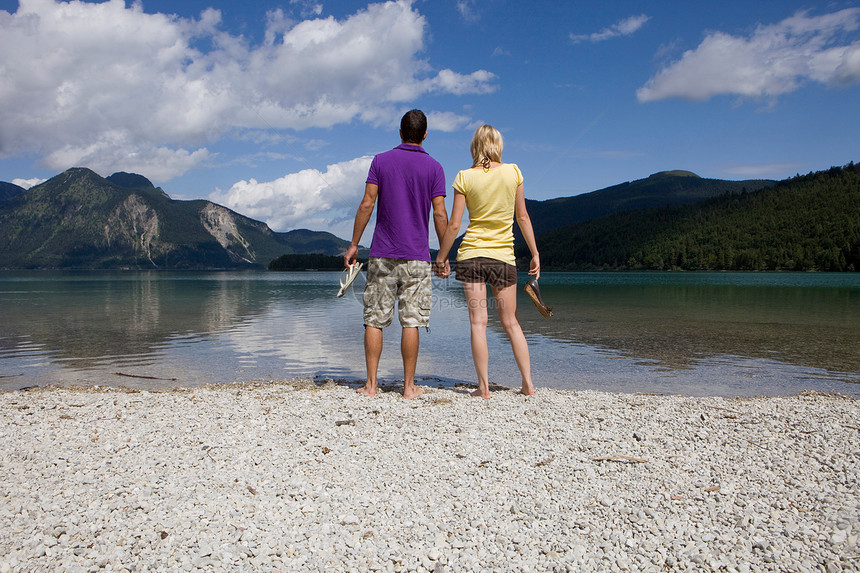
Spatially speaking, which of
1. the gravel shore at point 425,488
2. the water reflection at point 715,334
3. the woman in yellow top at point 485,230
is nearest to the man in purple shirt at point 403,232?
the woman in yellow top at point 485,230

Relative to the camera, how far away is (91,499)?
11.2 feet

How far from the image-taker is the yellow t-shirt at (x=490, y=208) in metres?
6.08

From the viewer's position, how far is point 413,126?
6273 mm

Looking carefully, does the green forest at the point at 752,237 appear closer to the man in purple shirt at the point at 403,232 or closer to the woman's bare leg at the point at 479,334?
the woman's bare leg at the point at 479,334

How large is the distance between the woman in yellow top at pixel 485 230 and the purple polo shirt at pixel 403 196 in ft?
1.18

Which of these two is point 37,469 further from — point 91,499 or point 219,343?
point 219,343

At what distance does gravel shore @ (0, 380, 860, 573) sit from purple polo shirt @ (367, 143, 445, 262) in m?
1.93

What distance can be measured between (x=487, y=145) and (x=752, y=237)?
583ft

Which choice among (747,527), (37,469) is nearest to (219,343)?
(37,469)

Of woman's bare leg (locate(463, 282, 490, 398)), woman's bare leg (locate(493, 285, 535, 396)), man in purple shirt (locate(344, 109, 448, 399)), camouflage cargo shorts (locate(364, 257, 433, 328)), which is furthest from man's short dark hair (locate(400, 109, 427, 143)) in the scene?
woman's bare leg (locate(493, 285, 535, 396))

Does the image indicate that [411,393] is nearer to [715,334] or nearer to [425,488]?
[425,488]

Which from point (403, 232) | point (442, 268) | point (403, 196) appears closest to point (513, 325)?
point (442, 268)

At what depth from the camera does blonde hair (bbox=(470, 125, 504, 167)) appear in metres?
6.15

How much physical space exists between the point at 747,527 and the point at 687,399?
389 centimetres
